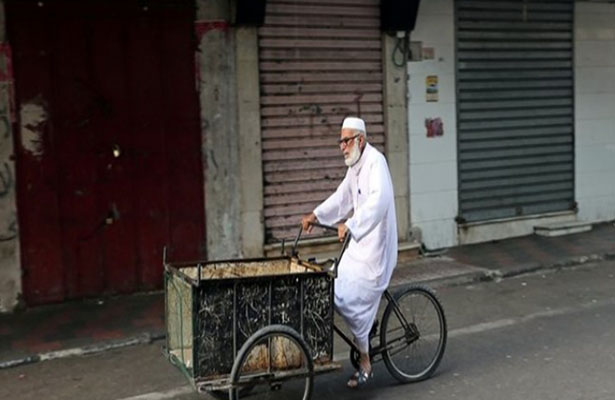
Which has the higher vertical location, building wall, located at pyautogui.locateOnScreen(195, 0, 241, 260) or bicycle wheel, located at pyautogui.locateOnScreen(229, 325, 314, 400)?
building wall, located at pyautogui.locateOnScreen(195, 0, 241, 260)

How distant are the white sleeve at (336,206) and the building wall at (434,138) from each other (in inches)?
192

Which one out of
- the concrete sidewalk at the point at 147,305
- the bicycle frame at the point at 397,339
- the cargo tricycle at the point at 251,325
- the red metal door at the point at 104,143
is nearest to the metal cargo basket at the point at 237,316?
the cargo tricycle at the point at 251,325

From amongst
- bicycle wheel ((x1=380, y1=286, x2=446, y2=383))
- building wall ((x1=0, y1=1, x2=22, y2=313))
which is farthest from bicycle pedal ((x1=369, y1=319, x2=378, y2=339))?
building wall ((x1=0, y1=1, x2=22, y2=313))

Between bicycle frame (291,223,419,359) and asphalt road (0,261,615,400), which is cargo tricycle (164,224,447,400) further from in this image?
asphalt road (0,261,615,400)

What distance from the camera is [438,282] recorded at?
897 cm

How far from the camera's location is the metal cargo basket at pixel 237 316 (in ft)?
15.2

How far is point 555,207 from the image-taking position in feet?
38.4

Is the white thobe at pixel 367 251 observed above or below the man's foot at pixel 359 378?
above

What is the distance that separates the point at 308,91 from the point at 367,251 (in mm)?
4614

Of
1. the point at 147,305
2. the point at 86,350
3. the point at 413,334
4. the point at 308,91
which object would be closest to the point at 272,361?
the point at 413,334

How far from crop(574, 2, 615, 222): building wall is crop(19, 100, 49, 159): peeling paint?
7.85 meters

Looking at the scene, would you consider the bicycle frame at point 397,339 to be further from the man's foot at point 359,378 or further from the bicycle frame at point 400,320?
the man's foot at point 359,378

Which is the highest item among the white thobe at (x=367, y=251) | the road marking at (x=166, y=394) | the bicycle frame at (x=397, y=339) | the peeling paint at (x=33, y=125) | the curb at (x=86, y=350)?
the peeling paint at (x=33, y=125)

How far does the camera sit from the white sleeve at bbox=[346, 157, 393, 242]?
5137 mm
